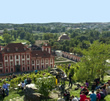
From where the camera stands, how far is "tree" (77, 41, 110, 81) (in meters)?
27.6

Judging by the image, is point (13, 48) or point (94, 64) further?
point (13, 48)

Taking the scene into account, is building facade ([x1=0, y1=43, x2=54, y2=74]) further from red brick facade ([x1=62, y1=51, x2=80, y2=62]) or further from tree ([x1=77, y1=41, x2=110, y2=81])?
tree ([x1=77, y1=41, x2=110, y2=81])

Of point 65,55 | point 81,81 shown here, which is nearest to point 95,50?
point 81,81

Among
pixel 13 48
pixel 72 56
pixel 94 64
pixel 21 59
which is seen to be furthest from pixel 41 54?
pixel 94 64

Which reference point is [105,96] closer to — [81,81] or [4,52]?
[81,81]

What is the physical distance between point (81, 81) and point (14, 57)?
114ft

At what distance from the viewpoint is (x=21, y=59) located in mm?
59500

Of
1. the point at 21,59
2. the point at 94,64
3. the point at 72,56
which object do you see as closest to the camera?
the point at 94,64

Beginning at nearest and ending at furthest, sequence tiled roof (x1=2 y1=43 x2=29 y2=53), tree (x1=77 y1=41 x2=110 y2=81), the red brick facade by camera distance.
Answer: tree (x1=77 y1=41 x2=110 y2=81) < tiled roof (x1=2 y1=43 x2=29 y2=53) < the red brick facade

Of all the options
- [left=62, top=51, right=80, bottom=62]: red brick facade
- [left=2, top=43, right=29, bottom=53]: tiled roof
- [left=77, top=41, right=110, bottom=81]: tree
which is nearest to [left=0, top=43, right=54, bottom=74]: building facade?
[left=2, top=43, right=29, bottom=53]: tiled roof

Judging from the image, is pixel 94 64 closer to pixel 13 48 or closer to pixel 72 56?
pixel 13 48

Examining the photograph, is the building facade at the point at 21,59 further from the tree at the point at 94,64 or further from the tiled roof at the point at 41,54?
the tree at the point at 94,64

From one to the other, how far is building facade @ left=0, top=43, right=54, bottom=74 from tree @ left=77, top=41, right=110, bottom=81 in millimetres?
32833

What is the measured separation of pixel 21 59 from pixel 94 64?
35189mm
